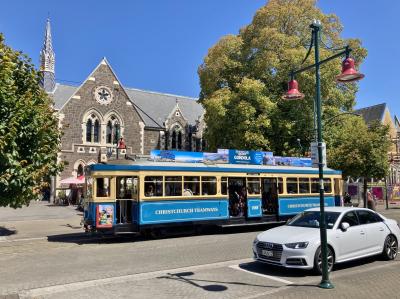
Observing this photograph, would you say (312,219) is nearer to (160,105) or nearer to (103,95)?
(103,95)

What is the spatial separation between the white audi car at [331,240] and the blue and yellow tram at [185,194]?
6.04 metres

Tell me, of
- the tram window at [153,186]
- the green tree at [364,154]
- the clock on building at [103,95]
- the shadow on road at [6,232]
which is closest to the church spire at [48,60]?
the clock on building at [103,95]

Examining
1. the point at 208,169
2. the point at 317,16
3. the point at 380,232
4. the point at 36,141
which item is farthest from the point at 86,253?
the point at 317,16

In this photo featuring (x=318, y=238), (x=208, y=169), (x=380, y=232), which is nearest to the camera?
(x=318, y=238)

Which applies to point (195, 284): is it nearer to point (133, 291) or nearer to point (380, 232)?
point (133, 291)

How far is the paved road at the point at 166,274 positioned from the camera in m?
7.82

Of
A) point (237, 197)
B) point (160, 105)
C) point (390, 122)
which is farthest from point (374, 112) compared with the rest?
point (237, 197)

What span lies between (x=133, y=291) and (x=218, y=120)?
78.4ft

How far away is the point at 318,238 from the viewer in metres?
9.22

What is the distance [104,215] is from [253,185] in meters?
6.87

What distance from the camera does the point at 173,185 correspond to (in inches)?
625

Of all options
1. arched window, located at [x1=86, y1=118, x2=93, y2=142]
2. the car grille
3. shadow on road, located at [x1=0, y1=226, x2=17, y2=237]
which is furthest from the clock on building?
the car grille

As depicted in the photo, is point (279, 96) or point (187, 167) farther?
point (279, 96)

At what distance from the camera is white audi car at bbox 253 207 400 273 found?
9039 mm
